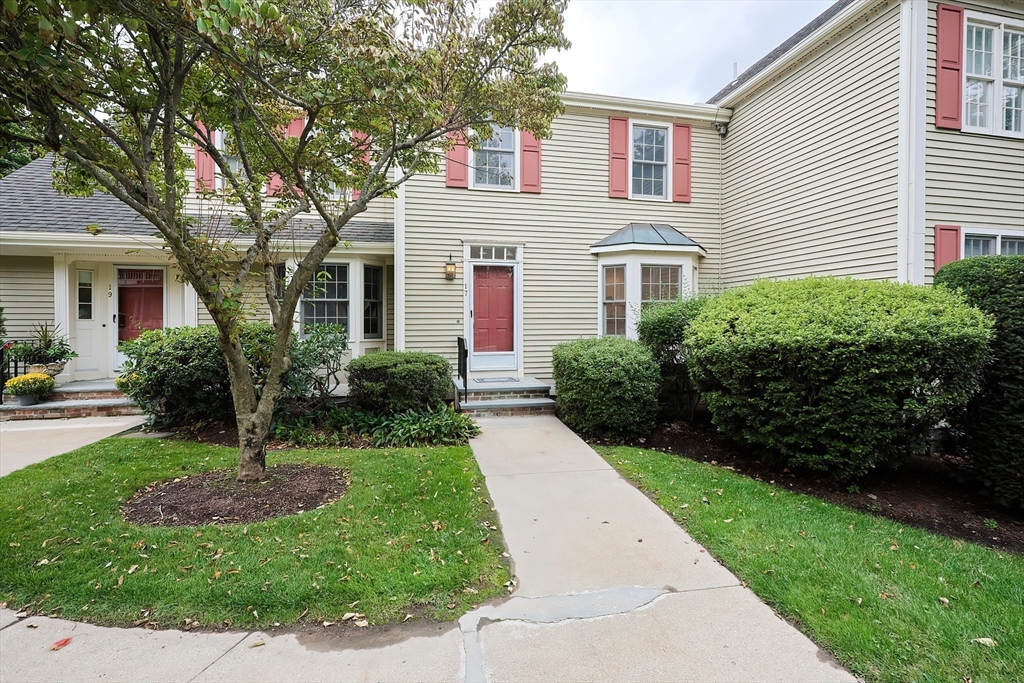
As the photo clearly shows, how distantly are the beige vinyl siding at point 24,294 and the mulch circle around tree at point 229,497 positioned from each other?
6.43 m

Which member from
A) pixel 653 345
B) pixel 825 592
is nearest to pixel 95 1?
pixel 825 592

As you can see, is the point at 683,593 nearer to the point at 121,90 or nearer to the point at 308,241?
the point at 121,90

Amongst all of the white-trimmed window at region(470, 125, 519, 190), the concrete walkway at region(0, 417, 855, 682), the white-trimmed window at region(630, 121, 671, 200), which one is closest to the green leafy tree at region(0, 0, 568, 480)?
the concrete walkway at region(0, 417, 855, 682)

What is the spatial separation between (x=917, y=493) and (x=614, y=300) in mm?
5536

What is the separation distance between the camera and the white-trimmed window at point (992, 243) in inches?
265

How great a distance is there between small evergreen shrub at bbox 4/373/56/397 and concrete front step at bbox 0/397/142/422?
20cm

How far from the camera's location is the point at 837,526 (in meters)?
3.61

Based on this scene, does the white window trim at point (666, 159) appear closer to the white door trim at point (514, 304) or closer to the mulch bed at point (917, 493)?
the white door trim at point (514, 304)

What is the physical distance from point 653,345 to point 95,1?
256 inches

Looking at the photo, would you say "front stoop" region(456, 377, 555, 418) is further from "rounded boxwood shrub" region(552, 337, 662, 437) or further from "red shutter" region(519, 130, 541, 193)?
"red shutter" region(519, 130, 541, 193)

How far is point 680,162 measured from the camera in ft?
31.6

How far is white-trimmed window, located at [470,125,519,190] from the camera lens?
8.90m

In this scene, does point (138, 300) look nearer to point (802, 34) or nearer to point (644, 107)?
point (644, 107)

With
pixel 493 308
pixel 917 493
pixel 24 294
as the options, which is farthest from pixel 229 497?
pixel 24 294
